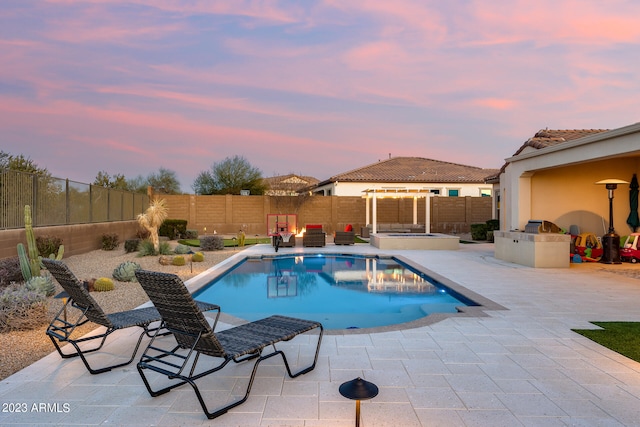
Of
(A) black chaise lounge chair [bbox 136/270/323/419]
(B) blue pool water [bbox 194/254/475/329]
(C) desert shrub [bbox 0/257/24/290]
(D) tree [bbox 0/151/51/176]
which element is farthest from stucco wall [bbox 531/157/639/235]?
(D) tree [bbox 0/151/51/176]

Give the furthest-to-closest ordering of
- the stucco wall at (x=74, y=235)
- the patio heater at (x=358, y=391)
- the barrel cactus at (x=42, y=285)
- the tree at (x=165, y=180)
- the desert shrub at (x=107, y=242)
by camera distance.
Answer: the tree at (x=165, y=180) < the desert shrub at (x=107, y=242) < the stucco wall at (x=74, y=235) < the barrel cactus at (x=42, y=285) < the patio heater at (x=358, y=391)

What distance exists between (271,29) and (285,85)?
4029mm

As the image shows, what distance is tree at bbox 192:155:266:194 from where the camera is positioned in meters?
32.3

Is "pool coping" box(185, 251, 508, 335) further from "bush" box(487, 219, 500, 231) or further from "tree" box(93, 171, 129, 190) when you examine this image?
"tree" box(93, 171, 129, 190)

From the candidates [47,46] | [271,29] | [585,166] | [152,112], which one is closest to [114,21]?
[47,46]

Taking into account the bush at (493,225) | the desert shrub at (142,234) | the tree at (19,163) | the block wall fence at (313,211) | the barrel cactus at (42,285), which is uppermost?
the tree at (19,163)

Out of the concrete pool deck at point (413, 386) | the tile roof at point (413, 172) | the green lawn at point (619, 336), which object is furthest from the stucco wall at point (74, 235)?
the tile roof at point (413, 172)

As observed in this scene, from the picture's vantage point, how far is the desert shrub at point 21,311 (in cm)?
478

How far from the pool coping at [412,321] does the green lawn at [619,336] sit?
4.23ft

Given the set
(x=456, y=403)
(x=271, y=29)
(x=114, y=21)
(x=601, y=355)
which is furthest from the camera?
(x=271, y=29)

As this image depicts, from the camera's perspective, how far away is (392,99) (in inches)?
753

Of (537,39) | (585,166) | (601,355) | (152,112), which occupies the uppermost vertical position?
(537,39)

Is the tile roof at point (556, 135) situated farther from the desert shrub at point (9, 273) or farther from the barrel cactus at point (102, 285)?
the desert shrub at point (9, 273)

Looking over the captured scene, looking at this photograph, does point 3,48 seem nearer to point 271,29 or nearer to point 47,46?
point 47,46
